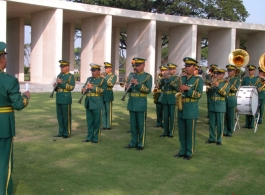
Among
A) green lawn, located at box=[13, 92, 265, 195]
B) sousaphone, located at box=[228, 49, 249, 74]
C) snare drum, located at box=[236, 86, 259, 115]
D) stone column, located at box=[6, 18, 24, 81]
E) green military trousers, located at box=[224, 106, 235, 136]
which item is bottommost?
green lawn, located at box=[13, 92, 265, 195]

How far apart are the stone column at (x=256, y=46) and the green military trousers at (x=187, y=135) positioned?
27.9 meters

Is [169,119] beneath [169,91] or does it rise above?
beneath

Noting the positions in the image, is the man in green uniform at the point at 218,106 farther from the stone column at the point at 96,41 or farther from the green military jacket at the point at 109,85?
the stone column at the point at 96,41

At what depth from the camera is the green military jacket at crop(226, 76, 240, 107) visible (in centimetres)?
963

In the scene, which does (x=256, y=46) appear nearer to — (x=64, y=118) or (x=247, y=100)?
(x=247, y=100)

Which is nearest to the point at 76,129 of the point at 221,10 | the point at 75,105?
the point at 75,105

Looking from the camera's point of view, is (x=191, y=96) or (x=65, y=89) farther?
(x=65, y=89)

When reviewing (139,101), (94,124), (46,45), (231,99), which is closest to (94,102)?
(94,124)

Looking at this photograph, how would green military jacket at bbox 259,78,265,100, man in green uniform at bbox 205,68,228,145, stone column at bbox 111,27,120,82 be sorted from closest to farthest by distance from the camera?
1. man in green uniform at bbox 205,68,228,145
2. green military jacket at bbox 259,78,265,100
3. stone column at bbox 111,27,120,82

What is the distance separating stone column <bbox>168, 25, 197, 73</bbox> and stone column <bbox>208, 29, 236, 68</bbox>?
3425 mm

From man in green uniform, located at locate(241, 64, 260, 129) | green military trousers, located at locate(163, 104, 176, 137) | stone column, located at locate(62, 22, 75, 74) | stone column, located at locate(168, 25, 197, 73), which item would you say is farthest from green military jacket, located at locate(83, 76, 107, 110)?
stone column, located at locate(62, 22, 75, 74)

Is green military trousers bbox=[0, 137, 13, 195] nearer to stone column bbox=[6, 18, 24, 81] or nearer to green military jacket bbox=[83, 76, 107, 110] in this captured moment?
green military jacket bbox=[83, 76, 107, 110]

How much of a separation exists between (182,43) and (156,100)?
19.8 m

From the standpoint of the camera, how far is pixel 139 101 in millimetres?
7883
